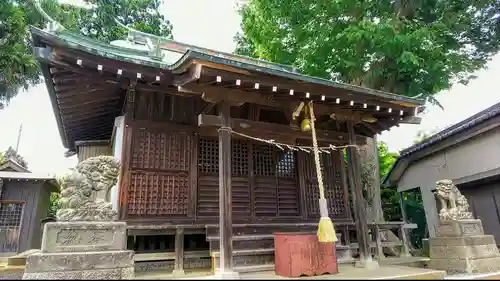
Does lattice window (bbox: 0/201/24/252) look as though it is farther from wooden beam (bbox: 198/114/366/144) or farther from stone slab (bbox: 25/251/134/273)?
wooden beam (bbox: 198/114/366/144)

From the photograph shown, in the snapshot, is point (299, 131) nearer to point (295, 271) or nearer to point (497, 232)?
point (295, 271)

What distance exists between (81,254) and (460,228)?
290 inches

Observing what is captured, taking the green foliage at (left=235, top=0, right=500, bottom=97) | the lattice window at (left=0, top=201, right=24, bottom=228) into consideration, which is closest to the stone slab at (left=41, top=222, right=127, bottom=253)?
the green foliage at (left=235, top=0, right=500, bottom=97)

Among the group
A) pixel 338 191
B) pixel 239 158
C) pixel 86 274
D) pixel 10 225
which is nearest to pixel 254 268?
pixel 239 158

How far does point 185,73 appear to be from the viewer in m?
5.28

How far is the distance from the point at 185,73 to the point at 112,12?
63.7 feet

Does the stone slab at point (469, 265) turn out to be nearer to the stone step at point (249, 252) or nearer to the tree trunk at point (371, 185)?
the tree trunk at point (371, 185)

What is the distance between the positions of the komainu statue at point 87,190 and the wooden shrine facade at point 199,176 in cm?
125

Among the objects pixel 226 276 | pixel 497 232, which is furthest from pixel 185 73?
pixel 497 232

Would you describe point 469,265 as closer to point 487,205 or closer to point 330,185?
point 330,185

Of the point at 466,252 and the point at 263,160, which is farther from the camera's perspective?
the point at 263,160

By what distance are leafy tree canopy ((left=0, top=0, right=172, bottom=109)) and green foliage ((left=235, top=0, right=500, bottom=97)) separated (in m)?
12.8

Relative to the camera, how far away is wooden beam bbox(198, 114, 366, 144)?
5.53 meters

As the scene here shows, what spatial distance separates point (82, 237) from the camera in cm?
438
